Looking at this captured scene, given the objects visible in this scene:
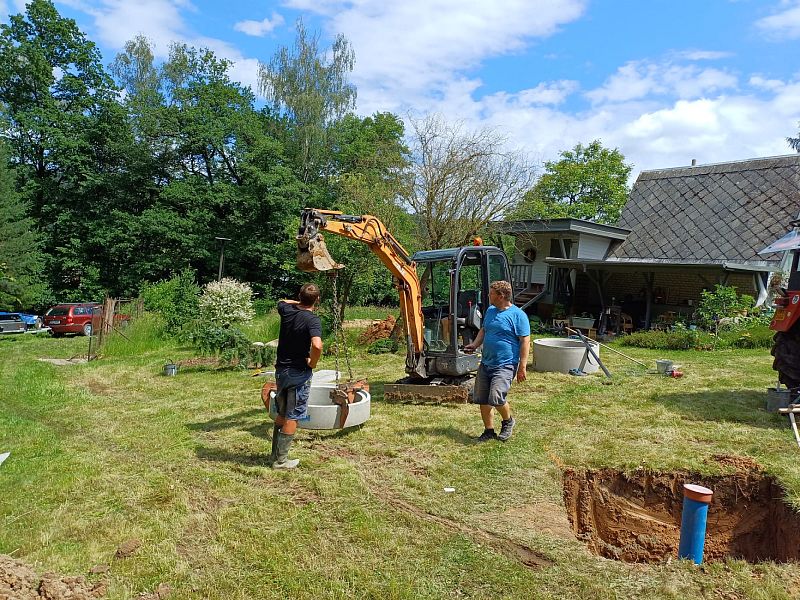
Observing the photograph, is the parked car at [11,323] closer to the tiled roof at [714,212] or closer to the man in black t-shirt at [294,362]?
the man in black t-shirt at [294,362]

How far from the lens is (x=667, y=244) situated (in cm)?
1745

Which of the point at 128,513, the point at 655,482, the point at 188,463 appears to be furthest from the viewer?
the point at 188,463

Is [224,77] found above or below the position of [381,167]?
above

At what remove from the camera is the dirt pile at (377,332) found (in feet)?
51.6

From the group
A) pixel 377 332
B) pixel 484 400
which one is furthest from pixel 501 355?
pixel 377 332

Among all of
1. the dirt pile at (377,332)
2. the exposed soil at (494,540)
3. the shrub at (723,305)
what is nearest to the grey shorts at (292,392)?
the exposed soil at (494,540)

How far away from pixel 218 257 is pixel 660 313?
23110 mm

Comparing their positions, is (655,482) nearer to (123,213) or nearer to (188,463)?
(188,463)

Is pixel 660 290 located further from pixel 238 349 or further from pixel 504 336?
pixel 504 336

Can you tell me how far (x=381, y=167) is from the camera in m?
20.6

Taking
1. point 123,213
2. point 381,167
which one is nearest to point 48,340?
point 123,213

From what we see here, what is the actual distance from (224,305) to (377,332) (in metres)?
4.77

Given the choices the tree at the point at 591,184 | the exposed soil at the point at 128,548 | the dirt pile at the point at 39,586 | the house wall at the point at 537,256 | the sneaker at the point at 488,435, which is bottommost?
the exposed soil at the point at 128,548

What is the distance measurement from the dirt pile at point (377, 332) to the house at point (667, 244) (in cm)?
463
